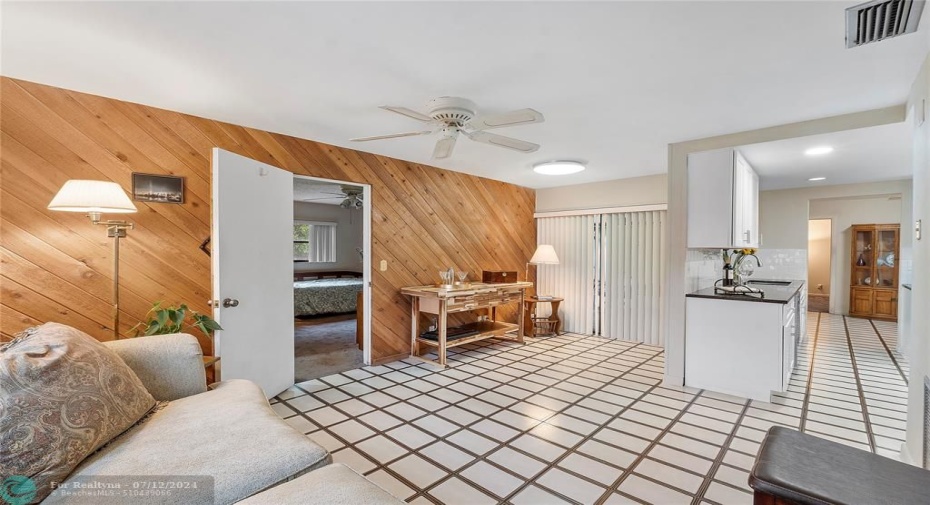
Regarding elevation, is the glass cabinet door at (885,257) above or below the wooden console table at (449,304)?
above

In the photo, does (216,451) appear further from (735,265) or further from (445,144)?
(735,265)

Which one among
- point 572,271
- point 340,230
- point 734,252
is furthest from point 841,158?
point 340,230

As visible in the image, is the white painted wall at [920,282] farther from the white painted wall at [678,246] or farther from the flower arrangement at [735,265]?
the flower arrangement at [735,265]

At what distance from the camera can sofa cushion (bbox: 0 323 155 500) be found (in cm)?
122

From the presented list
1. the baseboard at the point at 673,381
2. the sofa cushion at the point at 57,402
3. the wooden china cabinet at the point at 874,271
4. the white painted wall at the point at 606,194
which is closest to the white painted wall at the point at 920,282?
the baseboard at the point at 673,381

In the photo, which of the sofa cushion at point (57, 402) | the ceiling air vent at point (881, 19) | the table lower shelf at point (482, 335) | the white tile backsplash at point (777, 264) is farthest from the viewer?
the white tile backsplash at point (777, 264)

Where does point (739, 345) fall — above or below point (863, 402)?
above

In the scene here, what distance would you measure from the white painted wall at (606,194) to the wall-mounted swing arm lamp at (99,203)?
206 inches

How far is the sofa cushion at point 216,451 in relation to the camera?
4.40ft

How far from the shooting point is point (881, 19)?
170cm

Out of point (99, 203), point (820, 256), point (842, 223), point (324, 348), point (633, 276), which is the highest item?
point (842, 223)

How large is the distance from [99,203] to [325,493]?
224cm

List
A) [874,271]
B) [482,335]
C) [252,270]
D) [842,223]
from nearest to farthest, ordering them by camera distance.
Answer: [252,270], [482,335], [874,271], [842,223]

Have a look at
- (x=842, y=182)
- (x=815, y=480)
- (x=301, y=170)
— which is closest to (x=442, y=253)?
(x=301, y=170)
